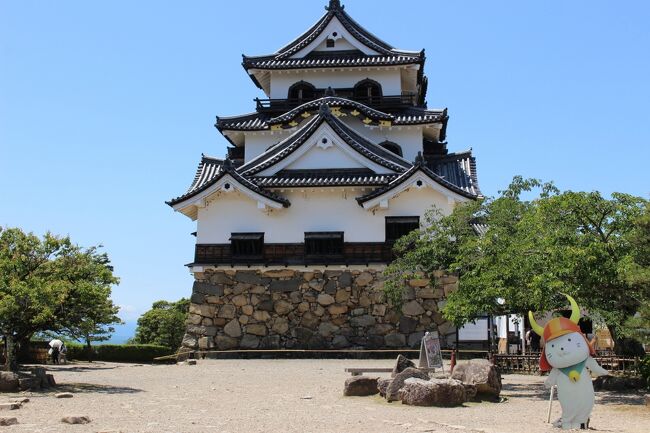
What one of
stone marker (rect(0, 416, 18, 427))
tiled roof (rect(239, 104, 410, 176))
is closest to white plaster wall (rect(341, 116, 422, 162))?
tiled roof (rect(239, 104, 410, 176))

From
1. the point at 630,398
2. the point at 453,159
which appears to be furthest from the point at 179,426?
the point at 453,159

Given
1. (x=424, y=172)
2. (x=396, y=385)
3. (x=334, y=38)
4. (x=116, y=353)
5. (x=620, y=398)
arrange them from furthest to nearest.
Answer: (x=334, y=38)
(x=116, y=353)
(x=424, y=172)
(x=620, y=398)
(x=396, y=385)

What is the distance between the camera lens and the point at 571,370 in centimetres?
1077

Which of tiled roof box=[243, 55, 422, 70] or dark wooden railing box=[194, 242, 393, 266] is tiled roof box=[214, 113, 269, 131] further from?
dark wooden railing box=[194, 242, 393, 266]

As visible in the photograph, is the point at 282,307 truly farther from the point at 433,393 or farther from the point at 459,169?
the point at 433,393

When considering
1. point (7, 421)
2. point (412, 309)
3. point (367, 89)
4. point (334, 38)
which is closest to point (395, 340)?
point (412, 309)

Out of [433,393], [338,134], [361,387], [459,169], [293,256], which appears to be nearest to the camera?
[433,393]

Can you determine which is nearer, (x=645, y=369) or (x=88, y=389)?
(x=645, y=369)

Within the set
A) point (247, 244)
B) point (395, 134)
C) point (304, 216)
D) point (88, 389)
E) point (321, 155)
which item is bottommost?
point (88, 389)

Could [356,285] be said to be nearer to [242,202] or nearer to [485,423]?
[242,202]

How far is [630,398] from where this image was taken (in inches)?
600

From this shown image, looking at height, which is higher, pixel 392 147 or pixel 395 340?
pixel 392 147

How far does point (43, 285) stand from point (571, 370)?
37.6 ft

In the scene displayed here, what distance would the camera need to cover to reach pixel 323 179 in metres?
28.5
